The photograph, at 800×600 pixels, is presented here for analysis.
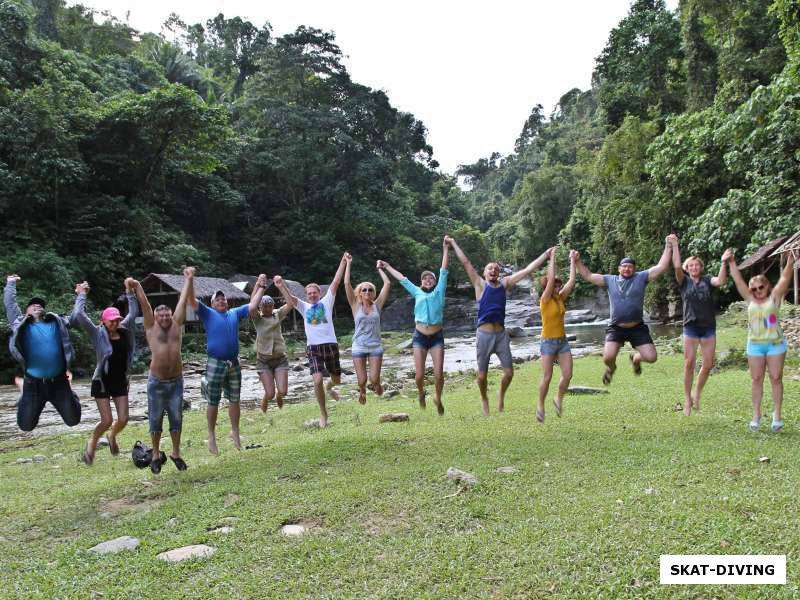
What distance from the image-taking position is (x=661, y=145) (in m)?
26.5

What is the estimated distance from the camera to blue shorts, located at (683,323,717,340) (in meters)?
8.19

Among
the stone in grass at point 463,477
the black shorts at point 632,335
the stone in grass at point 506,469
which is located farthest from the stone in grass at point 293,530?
the black shorts at point 632,335

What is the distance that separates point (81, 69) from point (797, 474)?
44.6 meters

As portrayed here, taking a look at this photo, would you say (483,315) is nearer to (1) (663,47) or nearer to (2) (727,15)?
(2) (727,15)

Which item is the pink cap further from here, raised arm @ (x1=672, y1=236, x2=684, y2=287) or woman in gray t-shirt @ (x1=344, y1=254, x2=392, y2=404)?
raised arm @ (x1=672, y1=236, x2=684, y2=287)

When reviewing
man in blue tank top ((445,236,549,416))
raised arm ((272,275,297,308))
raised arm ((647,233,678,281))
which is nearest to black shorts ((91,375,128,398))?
raised arm ((272,275,297,308))

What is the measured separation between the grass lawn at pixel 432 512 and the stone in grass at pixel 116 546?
0.10 meters

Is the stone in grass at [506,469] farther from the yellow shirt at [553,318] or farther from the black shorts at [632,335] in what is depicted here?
the black shorts at [632,335]

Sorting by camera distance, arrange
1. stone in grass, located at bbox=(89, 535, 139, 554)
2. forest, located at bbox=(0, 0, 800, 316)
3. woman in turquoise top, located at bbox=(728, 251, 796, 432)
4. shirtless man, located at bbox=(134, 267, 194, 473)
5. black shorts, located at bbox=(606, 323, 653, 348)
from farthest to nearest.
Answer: forest, located at bbox=(0, 0, 800, 316) → black shorts, located at bbox=(606, 323, 653, 348) → woman in turquoise top, located at bbox=(728, 251, 796, 432) → shirtless man, located at bbox=(134, 267, 194, 473) → stone in grass, located at bbox=(89, 535, 139, 554)

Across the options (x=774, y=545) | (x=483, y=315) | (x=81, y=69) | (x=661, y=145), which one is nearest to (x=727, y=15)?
(x=661, y=145)

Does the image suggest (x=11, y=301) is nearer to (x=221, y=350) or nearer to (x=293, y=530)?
(x=221, y=350)

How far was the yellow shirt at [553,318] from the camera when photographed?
844cm

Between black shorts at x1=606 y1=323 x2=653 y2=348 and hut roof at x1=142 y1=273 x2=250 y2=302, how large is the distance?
25.3 m

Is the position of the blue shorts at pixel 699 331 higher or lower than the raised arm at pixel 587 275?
lower
